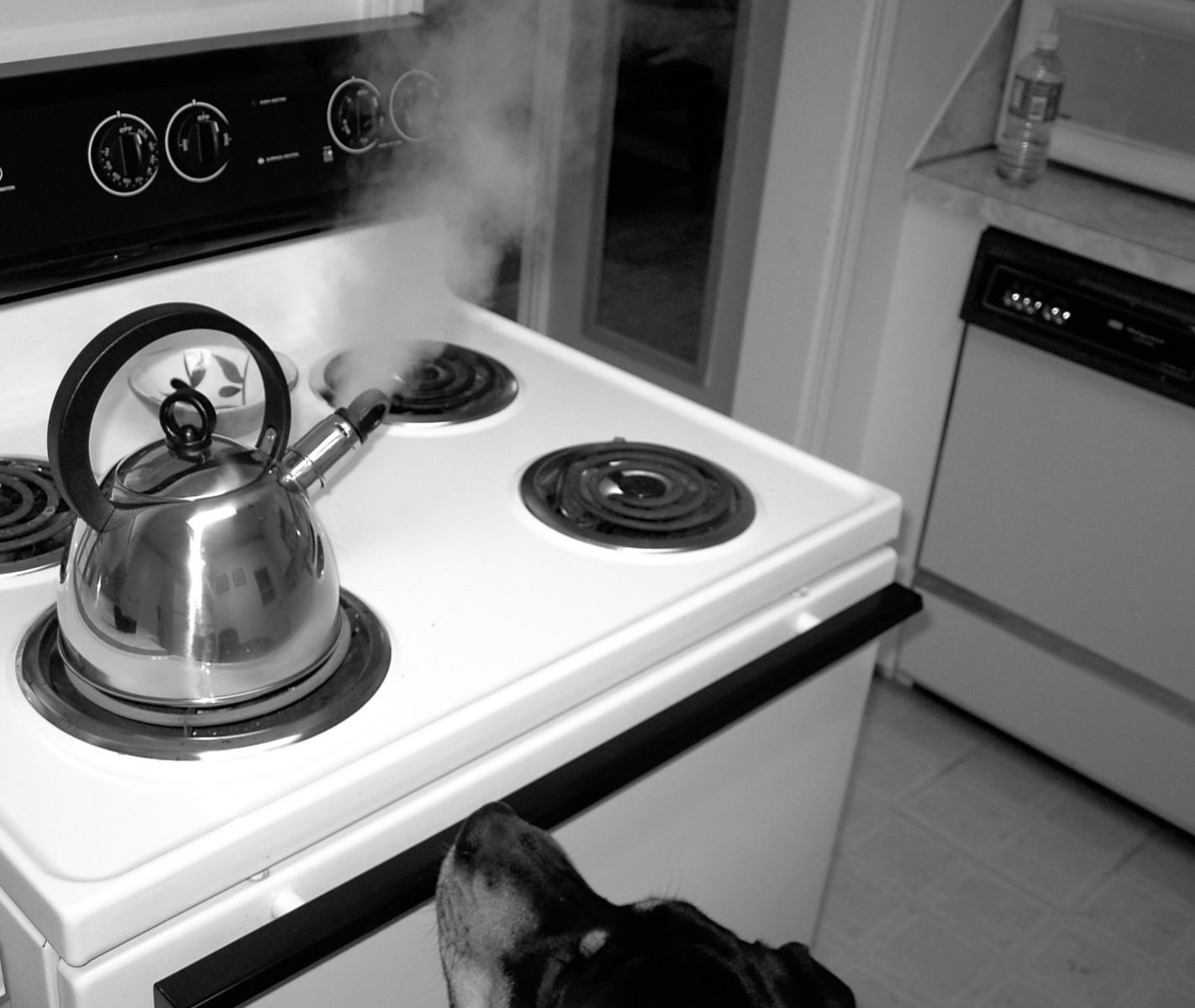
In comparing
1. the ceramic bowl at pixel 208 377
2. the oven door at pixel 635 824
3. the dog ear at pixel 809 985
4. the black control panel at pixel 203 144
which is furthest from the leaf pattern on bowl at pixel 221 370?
the dog ear at pixel 809 985

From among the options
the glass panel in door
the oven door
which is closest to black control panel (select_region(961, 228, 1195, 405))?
the glass panel in door

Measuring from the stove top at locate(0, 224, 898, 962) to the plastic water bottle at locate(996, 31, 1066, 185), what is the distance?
3.28ft

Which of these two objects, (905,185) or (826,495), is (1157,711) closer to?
(905,185)

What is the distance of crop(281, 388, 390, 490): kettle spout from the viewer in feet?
3.52

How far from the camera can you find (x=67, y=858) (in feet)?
2.81

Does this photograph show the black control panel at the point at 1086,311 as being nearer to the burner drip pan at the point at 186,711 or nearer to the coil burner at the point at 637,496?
the coil burner at the point at 637,496

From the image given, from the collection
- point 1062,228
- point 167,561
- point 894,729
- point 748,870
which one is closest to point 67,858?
point 167,561

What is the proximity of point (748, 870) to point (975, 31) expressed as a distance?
1477 mm

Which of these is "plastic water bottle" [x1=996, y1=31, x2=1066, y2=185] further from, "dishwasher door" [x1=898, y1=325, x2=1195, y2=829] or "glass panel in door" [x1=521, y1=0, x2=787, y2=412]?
"glass panel in door" [x1=521, y1=0, x2=787, y2=412]

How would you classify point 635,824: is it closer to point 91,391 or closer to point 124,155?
point 91,391

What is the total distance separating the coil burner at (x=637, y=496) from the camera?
1.25 meters

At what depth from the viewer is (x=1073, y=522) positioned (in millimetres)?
2229

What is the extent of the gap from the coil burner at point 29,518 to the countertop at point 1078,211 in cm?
148

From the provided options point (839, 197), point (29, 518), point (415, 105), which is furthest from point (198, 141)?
point (839, 197)
